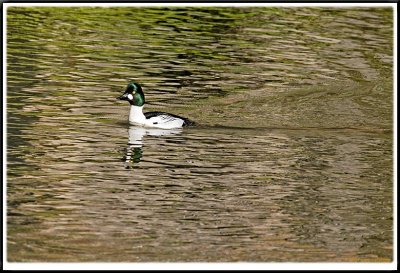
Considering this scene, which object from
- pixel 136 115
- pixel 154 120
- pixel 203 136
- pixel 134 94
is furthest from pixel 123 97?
pixel 203 136

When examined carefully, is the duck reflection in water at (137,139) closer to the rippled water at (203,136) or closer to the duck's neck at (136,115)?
the rippled water at (203,136)

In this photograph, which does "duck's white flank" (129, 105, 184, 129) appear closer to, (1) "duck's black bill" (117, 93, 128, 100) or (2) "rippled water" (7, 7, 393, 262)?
(2) "rippled water" (7, 7, 393, 262)

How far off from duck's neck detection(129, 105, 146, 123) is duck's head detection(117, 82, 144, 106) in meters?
0.08

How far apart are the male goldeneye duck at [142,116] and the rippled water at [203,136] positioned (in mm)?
178

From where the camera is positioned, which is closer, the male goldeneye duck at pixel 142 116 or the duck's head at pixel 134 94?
the male goldeneye duck at pixel 142 116

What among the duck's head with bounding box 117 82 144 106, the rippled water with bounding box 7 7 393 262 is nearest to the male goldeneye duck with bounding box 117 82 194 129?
the duck's head with bounding box 117 82 144 106

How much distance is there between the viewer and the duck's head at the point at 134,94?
2053 cm

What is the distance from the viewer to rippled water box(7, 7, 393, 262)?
45.5ft

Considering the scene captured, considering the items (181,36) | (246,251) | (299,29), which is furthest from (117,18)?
(246,251)

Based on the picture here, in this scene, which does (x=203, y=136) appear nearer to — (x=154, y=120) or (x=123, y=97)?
(x=154, y=120)

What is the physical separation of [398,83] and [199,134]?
471 cm

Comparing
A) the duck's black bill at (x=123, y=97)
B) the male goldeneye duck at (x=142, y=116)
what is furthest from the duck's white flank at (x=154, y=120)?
the duck's black bill at (x=123, y=97)

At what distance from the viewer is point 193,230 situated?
46.1 feet

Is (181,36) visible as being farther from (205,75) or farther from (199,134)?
(199,134)
